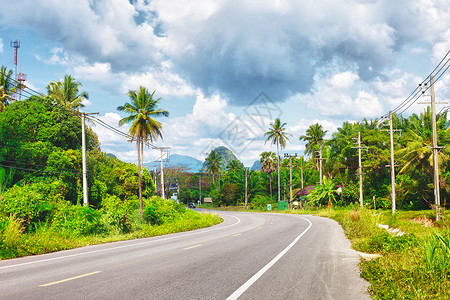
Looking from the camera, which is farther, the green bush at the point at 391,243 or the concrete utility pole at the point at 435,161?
the concrete utility pole at the point at 435,161

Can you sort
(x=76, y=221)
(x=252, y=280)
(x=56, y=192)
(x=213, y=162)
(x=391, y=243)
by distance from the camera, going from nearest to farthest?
1. (x=252, y=280)
2. (x=391, y=243)
3. (x=76, y=221)
4. (x=56, y=192)
5. (x=213, y=162)

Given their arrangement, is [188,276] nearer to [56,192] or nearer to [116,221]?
[116,221]

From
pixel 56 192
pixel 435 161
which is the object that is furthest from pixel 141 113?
pixel 435 161

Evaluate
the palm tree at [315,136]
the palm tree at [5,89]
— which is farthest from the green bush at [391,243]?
the palm tree at [315,136]

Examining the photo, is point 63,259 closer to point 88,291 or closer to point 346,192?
point 88,291

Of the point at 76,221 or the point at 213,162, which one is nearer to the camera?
the point at 76,221

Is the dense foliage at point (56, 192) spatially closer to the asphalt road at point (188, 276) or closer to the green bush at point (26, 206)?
the green bush at point (26, 206)

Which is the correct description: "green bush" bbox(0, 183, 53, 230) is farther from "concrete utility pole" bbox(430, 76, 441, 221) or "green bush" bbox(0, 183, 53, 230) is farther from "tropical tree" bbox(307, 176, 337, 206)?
"tropical tree" bbox(307, 176, 337, 206)

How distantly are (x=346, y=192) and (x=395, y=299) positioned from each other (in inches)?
2040

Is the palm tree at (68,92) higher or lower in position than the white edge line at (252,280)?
higher

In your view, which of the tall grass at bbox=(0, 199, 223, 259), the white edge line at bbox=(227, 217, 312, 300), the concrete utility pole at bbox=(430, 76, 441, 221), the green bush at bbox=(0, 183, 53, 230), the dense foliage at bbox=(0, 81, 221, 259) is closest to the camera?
the white edge line at bbox=(227, 217, 312, 300)

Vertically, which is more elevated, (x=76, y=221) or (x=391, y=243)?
(x=391, y=243)

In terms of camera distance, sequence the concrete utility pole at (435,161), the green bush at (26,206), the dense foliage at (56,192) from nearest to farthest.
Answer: the dense foliage at (56,192) < the green bush at (26,206) < the concrete utility pole at (435,161)

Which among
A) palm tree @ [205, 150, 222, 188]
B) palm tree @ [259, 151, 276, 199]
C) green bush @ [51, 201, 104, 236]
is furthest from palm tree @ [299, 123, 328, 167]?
green bush @ [51, 201, 104, 236]
